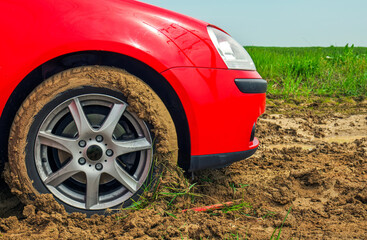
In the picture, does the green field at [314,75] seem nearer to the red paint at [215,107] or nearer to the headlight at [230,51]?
the headlight at [230,51]

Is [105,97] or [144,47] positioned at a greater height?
[144,47]

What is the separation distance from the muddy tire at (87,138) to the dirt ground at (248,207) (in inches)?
4.6

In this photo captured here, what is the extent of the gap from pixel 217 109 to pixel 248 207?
0.74 m

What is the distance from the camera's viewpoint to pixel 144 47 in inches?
88.4

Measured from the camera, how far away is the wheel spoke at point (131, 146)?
2.33 metres

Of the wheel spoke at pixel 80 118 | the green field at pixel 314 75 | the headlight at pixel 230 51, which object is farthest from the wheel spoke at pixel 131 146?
the green field at pixel 314 75

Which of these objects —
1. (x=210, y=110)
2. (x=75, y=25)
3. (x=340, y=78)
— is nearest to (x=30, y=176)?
(x=75, y=25)

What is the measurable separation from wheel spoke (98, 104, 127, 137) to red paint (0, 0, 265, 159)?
Result: 33 centimetres

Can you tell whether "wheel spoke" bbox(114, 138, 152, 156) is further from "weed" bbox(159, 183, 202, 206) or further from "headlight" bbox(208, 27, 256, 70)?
"headlight" bbox(208, 27, 256, 70)

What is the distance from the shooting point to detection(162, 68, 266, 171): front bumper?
2.32m

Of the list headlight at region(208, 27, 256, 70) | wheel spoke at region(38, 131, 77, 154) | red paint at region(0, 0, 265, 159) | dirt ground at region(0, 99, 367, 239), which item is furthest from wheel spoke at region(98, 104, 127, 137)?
headlight at region(208, 27, 256, 70)

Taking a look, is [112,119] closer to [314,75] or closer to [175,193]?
[175,193]

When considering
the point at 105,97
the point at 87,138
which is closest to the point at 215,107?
the point at 105,97

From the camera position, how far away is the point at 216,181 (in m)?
3.04
